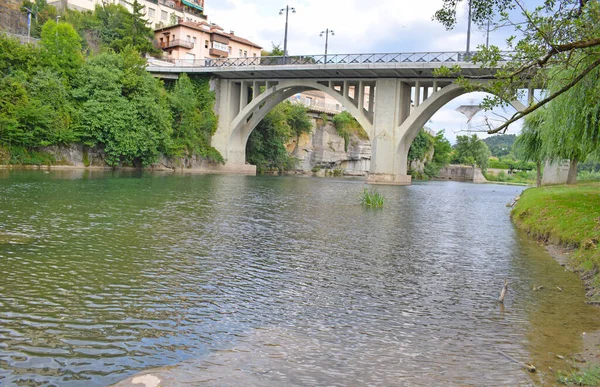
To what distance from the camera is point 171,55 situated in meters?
77.1

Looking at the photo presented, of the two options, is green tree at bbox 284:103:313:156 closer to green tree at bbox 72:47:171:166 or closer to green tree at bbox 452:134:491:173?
green tree at bbox 72:47:171:166

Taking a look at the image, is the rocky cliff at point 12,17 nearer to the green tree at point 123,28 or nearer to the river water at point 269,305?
the green tree at point 123,28

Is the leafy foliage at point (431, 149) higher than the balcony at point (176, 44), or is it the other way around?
the balcony at point (176, 44)

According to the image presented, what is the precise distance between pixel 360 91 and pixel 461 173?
52657 millimetres

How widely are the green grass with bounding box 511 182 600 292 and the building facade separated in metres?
61.4

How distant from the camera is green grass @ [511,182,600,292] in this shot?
1216cm

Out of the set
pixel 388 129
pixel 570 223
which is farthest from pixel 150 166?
pixel 570 223

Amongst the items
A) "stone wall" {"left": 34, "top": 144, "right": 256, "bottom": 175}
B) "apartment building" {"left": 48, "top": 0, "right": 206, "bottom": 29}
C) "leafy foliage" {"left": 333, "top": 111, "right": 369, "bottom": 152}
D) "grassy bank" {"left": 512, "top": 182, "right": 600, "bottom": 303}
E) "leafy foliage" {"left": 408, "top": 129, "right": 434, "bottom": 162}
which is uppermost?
"apartment building" {"left": 48, "top": 0, "right": 206, "bottom": 29}

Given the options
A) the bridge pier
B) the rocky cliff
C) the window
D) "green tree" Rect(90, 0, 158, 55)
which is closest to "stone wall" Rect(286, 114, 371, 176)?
the window

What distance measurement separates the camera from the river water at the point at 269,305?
5.87 meters

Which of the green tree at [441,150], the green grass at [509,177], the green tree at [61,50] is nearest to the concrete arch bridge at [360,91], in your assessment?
the green tree at [61,50]

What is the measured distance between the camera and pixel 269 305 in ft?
27.3

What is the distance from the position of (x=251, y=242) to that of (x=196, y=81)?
48977 millimetres

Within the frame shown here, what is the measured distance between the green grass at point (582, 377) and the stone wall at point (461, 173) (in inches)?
3587
